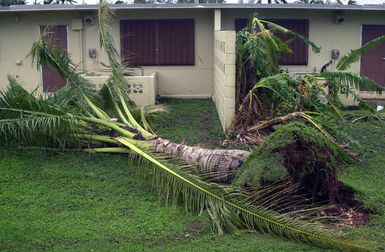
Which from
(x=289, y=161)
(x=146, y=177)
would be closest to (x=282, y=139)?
(x=289, y=161)

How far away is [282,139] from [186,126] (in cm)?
470

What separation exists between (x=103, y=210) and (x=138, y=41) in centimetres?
934

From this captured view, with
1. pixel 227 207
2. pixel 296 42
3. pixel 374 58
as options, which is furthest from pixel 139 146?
pixel 374 58

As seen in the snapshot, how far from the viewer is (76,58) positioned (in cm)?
1523

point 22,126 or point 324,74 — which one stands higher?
point 324,74

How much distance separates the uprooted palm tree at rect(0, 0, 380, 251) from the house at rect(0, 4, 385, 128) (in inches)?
192

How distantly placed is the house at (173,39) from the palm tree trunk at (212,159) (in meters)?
7.53

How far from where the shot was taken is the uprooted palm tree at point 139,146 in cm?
575

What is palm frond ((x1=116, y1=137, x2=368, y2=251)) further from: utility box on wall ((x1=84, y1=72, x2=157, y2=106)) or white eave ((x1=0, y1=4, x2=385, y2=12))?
white eave ((x1=0, y1=4, x2=385, y2=12))

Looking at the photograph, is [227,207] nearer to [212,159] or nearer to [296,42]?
[212,159]

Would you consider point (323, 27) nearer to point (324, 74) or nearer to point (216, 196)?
point (324, 74)

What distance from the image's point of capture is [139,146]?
7754mm

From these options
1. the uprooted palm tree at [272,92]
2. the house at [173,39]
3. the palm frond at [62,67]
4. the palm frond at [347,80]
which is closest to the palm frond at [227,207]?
the uprooted palm tree at [272,92]

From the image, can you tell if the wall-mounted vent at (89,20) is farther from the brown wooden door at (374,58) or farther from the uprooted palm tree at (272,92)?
the brown wooden door at (374,58)
